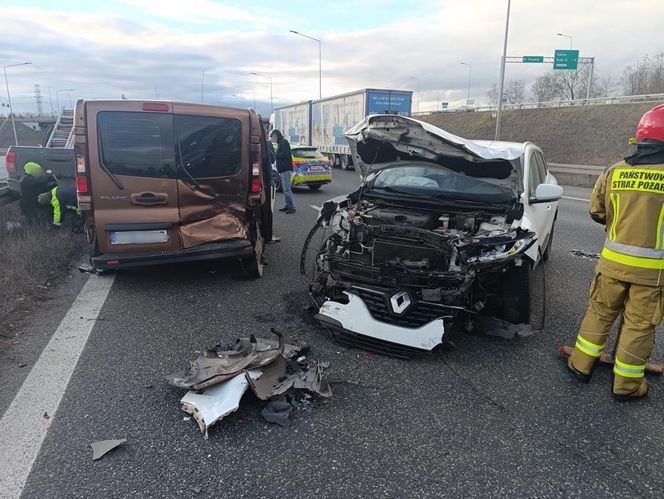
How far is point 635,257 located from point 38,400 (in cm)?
394

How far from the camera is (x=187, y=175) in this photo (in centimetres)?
509

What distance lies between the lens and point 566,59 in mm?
33625

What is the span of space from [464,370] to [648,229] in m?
1.53

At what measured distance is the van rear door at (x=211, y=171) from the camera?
507cm

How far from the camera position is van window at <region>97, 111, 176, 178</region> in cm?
482

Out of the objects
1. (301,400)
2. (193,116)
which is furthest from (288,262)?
(301,400)

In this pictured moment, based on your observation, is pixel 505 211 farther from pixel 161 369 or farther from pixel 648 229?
pixel 161 369

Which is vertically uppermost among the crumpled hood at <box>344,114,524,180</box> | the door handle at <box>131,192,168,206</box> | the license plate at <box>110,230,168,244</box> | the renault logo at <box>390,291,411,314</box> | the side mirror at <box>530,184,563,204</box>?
the crumpled hood at <box>344,114,524,180</box>

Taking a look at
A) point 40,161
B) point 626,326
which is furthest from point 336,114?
point 626,326

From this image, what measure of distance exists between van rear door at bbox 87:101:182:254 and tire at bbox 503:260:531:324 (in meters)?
3.31

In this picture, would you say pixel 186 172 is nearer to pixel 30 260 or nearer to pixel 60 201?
pixel 30 260

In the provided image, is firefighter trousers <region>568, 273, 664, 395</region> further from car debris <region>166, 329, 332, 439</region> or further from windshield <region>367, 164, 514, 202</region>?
car debris <region>166, 329, 332, 439</region>

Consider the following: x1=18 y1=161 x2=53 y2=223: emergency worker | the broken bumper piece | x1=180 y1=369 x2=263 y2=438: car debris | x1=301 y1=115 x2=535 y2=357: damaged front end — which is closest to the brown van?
x1=301 y1=115 x2=535 y2=357: damaged front end

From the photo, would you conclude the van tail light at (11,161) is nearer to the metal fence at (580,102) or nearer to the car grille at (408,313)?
the car grille at (408,313)
